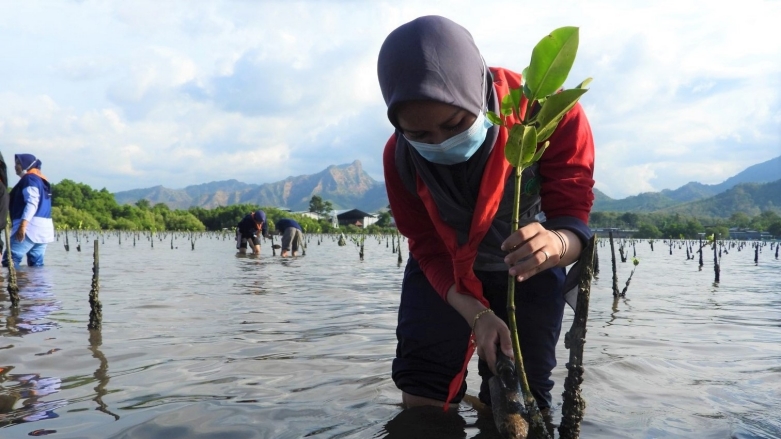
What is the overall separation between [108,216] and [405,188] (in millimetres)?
78854

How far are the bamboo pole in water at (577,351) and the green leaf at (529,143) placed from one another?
37 centimetres

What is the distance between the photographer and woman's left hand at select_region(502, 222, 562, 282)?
1.66 metres

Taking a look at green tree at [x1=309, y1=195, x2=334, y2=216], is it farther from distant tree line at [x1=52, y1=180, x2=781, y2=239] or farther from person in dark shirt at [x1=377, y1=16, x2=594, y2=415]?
person in dark shirt at [x1=377, y1=16, x2=594, y2=415]

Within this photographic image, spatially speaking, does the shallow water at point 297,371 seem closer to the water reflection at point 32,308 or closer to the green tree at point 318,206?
the water reflection at point 32,308

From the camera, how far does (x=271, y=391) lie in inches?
126

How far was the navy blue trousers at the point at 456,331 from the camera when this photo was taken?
2426 mm

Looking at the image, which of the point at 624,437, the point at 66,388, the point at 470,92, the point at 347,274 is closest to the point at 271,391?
the point at 66,388

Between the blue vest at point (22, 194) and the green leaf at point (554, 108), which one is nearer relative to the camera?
the green leaf at point (554, 108)

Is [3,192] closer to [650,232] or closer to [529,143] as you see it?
[529,143]

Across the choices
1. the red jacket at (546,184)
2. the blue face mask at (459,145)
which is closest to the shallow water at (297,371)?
the red jacket at (546,184)

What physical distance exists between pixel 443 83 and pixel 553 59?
34cm

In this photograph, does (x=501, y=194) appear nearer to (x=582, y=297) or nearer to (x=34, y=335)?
(x=582, y=297)

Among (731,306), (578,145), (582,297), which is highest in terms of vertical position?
(578,145)

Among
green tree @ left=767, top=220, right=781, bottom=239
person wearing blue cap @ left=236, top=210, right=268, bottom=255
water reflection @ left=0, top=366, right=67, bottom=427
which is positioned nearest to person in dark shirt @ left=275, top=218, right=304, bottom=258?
person wearing blue cap @ left=236, top=210, right=268, bottom=255
